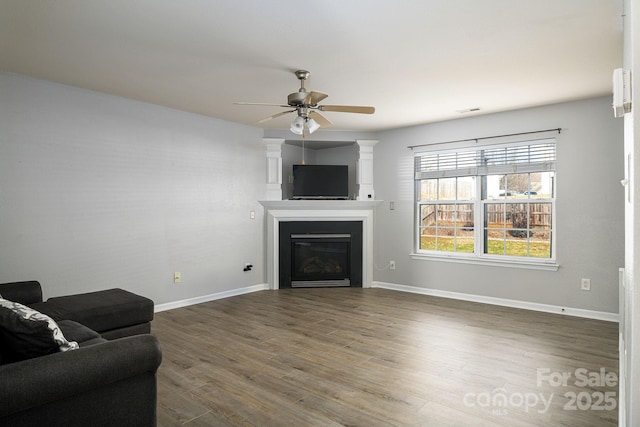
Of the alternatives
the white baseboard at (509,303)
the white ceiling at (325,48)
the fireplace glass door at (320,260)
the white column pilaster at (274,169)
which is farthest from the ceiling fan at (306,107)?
the white baseboard at (509,303)

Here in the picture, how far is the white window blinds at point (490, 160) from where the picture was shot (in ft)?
15.5

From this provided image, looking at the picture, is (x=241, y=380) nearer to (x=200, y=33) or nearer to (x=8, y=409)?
(x=8, y=409)

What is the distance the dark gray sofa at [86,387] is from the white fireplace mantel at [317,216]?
13.4ft

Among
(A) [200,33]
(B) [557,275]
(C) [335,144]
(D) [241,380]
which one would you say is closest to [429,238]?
(B) [557,275]

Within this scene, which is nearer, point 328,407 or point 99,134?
point 328,407

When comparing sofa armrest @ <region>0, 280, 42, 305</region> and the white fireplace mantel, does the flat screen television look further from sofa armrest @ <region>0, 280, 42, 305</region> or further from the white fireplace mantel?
sofa armrest @ <region>0, 280, 42, 305</region>

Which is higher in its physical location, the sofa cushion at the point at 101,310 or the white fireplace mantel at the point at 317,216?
the white fireplace mantel at the point at 317,216

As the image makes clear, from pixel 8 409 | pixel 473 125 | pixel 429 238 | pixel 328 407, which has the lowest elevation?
pixel 328 407

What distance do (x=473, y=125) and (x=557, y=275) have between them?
2191 millimetres

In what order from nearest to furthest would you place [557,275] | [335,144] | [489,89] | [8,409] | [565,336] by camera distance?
[8,409], [565,336], [489,89], [557,275], [335,144]

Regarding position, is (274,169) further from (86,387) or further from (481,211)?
(86,387)

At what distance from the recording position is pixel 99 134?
4.18m

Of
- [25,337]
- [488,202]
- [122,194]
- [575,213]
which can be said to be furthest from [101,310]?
[575,213]

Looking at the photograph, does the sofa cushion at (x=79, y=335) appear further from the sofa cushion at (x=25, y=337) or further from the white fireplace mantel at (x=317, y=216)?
the white fireplace mantel at (x=317, y=216)
